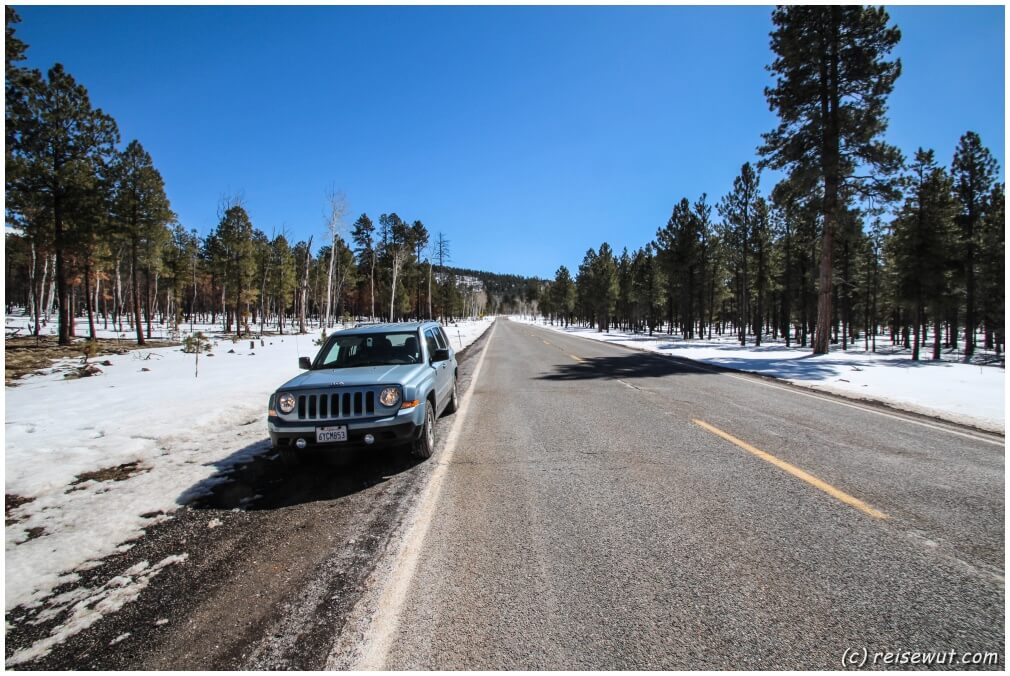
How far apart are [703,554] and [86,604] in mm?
4113

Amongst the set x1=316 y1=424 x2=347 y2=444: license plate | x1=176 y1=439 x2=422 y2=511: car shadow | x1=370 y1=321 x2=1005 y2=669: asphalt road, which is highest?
x1=316 y1=424 x2=347 y2=444: license plate

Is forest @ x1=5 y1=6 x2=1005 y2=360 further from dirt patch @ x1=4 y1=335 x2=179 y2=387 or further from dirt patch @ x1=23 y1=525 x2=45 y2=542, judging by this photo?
dirt patch @ x1=23 y1=525 x2=45 y2=542

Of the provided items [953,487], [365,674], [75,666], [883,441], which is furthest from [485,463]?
[883,441]

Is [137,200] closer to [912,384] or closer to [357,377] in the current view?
[357,377]

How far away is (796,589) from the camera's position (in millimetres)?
2664

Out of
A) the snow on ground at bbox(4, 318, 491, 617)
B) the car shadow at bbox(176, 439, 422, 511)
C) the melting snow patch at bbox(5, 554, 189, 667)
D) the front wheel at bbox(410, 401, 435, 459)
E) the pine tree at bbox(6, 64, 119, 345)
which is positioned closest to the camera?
the melting snow patch at bbox(5, 554, 189, 667)

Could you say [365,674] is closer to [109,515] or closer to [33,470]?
[109,515]

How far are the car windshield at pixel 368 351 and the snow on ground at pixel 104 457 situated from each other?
163 centimetres

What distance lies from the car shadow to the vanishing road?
1.5 inches

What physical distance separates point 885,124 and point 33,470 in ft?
92.5

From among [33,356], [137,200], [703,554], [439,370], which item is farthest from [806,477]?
[137,200]

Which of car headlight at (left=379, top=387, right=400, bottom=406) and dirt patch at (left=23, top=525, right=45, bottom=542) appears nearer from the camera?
dirt patch at (left=23, top=525, right=45, bottom=542)

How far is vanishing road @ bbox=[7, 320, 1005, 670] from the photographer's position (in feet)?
7.36

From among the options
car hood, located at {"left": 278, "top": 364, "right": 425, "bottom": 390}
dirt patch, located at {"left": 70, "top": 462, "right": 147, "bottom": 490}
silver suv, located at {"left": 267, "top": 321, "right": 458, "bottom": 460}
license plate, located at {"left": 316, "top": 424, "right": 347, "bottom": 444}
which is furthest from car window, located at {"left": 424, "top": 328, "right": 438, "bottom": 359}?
dirt patch, located at {"left": 70, "top": 462, "right": 147, "bottom": 490}
